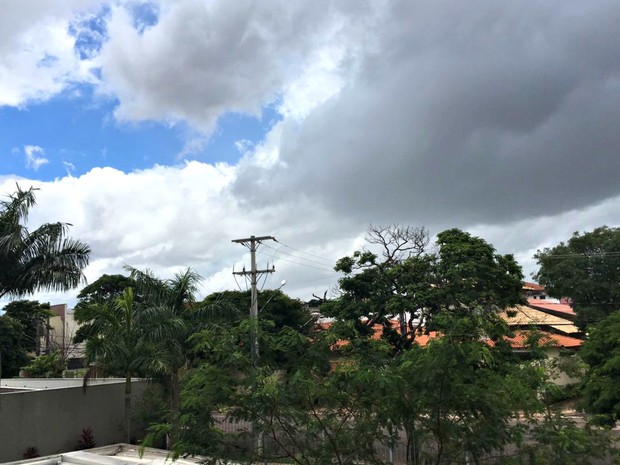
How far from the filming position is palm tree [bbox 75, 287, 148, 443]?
60.5 ft

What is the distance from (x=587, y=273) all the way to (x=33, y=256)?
3564cm

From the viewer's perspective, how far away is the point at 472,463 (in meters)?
6.00

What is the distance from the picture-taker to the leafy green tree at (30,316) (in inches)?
2023

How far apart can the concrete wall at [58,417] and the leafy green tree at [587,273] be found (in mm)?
29517

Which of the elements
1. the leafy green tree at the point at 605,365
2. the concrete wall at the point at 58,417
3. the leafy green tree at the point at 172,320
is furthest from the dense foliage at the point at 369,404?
the concrete wall at the point at 58,417

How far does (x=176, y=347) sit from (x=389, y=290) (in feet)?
29.2

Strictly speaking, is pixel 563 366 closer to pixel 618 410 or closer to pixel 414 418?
pixel 414 418

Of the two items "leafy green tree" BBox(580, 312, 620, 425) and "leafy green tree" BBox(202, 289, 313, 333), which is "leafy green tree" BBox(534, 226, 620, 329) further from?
"leafy green tree" BBox(580, 312, 620, 425)

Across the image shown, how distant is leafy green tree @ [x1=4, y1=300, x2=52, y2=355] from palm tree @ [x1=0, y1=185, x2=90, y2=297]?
3678cm

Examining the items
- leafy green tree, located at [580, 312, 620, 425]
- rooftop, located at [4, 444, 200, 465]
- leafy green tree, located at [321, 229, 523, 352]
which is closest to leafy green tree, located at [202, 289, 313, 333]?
leafy green tree, located at [321, 229, 523, 352]

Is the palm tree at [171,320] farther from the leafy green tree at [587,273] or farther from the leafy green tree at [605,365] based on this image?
the leafy green tree at [587,273]

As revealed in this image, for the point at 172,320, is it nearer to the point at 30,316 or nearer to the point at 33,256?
the point at 33,256

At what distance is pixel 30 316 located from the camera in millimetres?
53188

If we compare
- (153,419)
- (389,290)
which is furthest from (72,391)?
(389,290)
